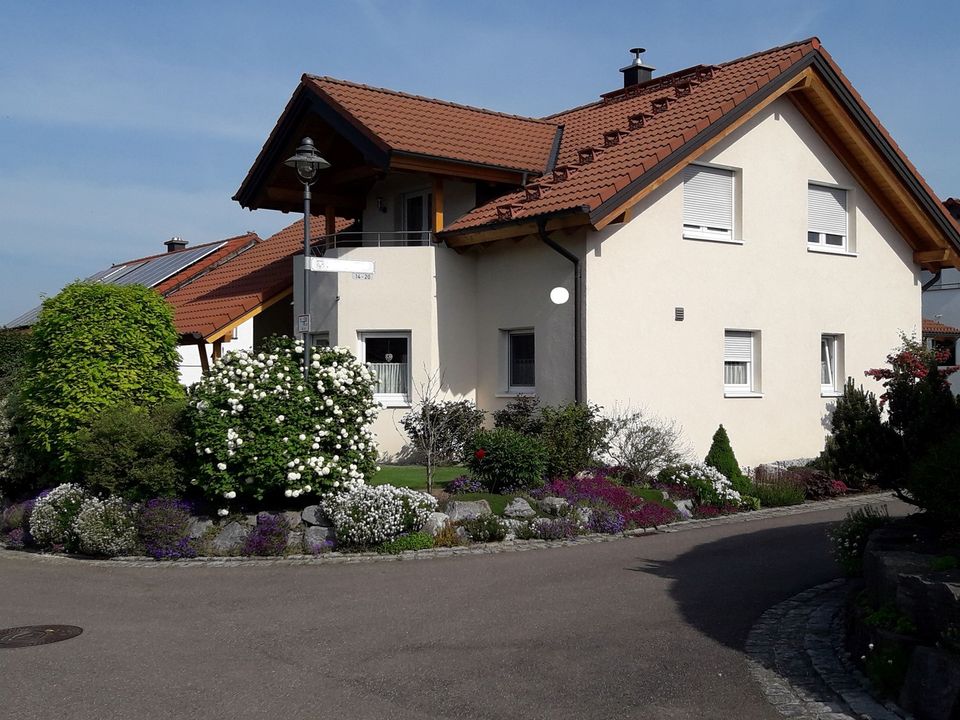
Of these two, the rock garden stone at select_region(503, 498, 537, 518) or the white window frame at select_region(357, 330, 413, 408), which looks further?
the white window frame at select_region(357, 330, 413, 408)

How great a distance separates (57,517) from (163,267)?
21.7 metres

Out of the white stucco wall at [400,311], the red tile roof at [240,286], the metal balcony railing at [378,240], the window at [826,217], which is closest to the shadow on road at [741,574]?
the white stucco wall at [400,311]

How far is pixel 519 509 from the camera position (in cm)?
1296

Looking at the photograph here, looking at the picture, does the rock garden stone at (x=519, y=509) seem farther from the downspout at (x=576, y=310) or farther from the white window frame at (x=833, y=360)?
the white window frame at (x=833, y=360)

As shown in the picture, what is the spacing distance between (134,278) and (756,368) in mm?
23134

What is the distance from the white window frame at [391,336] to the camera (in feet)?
59.6

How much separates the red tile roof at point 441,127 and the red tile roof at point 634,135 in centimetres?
67

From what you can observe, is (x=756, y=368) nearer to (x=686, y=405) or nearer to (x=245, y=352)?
(x=686, y=405)

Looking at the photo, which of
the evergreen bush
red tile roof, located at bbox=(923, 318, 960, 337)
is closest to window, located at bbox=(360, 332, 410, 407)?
the evergreen bush

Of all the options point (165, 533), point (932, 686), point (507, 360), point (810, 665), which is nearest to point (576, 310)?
point (507, 360)

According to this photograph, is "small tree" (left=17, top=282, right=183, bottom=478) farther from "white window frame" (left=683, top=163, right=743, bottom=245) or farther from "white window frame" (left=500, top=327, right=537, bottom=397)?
"white window frame" (left=683, top=163, right=743, bottom=245)

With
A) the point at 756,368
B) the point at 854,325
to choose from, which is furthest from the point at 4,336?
the point at 854,325

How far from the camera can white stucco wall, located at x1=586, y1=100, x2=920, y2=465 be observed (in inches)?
659

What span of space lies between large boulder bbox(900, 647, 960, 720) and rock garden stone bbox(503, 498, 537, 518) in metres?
7.12
